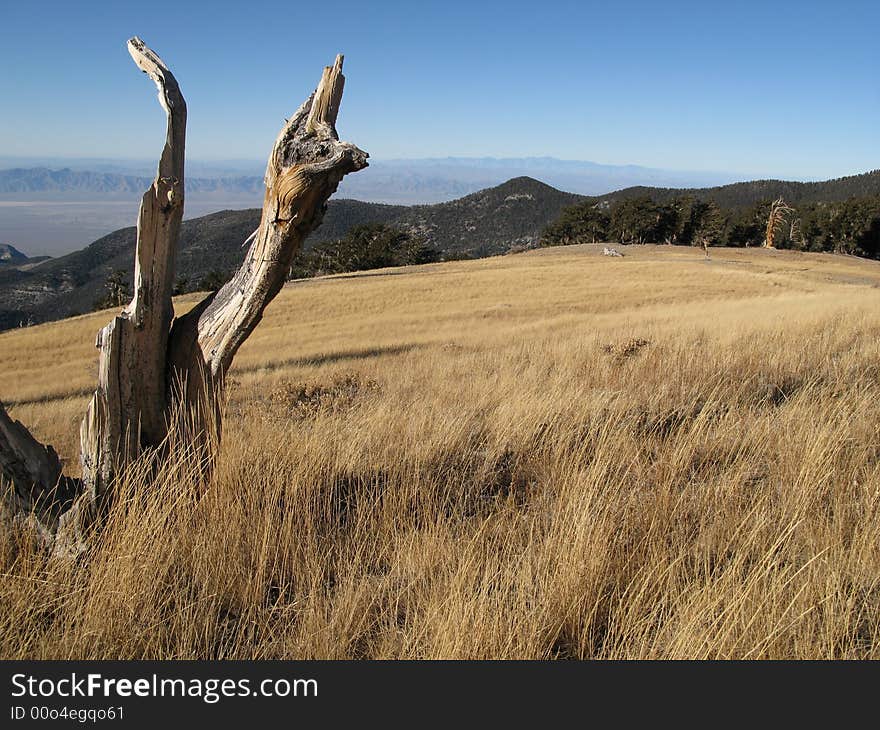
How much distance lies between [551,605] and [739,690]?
591 mm

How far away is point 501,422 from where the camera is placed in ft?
13.2

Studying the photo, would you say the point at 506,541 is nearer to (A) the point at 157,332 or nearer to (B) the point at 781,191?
(A) the point at 157,332

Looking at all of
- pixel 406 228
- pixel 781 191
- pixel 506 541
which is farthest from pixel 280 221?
pixel 781 191

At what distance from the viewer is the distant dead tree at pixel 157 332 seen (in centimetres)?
265

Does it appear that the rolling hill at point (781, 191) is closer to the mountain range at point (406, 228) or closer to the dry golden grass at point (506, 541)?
the mountain range at point (406, 228)

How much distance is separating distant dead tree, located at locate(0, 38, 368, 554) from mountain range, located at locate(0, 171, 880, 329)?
105m

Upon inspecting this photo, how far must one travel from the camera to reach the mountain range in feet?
375

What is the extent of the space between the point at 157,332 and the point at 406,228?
123m

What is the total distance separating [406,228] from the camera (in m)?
123

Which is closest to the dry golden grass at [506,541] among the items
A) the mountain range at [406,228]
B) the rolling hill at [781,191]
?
the mountain range at [406,228]

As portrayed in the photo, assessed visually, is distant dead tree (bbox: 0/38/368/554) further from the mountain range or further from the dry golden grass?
the mountain range

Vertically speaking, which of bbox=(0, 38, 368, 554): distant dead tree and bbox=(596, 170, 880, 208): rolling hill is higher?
bbox=(596, 170, 880, 208): rolling hill

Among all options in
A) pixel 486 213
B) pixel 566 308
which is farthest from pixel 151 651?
pixel 486 213

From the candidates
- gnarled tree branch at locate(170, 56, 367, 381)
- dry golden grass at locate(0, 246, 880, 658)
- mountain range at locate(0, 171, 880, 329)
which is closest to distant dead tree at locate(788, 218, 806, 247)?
mountain range at locate(0, 171, 880, 329)
